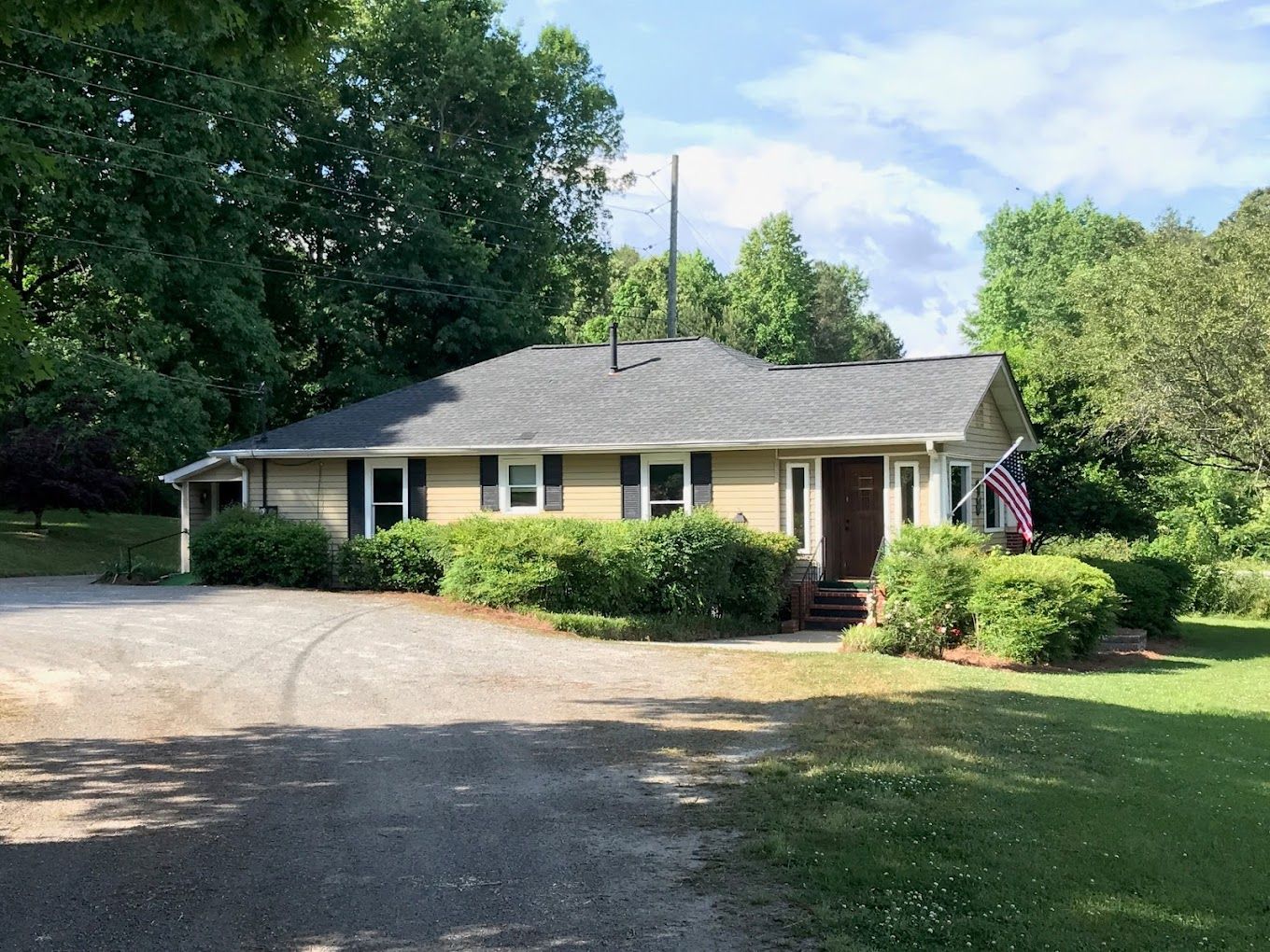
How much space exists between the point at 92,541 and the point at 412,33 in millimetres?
Result: 19099

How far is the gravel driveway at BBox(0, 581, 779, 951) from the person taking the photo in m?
5.20

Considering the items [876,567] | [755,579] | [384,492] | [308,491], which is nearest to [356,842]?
[876,567]

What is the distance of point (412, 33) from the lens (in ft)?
125

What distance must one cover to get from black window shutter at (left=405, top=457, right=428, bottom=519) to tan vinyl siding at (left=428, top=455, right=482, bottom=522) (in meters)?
0.08

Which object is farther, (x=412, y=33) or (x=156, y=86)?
(x=412, y=33)

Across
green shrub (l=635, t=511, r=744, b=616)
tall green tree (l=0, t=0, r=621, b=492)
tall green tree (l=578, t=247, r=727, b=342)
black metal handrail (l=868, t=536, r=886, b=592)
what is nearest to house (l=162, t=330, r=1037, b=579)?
black metal handrail (l=868, t=536, r=886, b=592)

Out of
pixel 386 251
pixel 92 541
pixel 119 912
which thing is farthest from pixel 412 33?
pixel 119 912

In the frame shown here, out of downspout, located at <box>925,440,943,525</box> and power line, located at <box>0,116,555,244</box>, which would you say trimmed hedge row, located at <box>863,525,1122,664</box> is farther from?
power line, located at <box>0,116,555,244</box>

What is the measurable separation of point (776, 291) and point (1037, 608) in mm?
54154

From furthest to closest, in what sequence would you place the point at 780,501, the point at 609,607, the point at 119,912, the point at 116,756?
the point at 780,501 → the point at 609,607 → the point at 116,756 → the point at 119,912

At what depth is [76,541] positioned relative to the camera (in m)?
34.5

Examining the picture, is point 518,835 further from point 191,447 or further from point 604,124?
point 604,124

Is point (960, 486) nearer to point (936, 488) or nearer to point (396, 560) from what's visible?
point (936, 488)

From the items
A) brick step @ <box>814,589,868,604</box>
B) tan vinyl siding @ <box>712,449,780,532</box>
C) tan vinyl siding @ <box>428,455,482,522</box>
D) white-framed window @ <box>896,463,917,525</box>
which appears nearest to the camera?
brick step @ <box>814,589,868,604</box>
